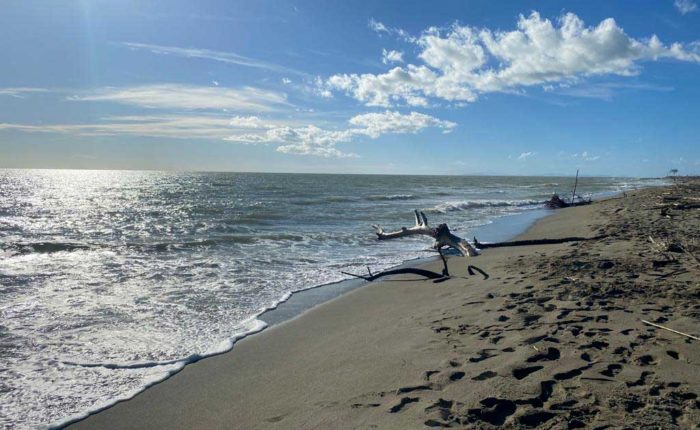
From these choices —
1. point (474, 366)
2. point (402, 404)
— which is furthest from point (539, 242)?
point (402, 404)

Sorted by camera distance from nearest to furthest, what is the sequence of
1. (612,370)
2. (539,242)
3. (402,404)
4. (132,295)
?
(402,404), (612,370), (132,295), (539,242)

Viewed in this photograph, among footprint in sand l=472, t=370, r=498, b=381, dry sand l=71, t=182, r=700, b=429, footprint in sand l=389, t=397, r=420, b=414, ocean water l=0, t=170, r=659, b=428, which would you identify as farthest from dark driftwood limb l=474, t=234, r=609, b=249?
footprint in sand l=389, t=397, r=420, b=414

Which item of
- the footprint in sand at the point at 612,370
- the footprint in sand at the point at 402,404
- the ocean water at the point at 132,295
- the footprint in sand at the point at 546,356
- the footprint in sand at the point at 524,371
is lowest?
the ocean water at the point at 132,295

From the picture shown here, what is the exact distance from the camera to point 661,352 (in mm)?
3676

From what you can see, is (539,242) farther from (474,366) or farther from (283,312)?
(474,366)

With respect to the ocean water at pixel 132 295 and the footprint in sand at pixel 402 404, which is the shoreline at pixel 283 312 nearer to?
the ocean water at pixel 132 295

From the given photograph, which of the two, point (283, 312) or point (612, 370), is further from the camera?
point (283, 312)

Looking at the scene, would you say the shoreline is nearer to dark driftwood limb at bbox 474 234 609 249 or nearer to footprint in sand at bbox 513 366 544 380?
dark driftwood limb at bbox 474 234 609 249

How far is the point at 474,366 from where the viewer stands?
3752 millimetres

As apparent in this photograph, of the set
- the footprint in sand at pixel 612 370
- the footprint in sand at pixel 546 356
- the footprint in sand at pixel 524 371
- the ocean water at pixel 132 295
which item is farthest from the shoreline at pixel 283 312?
the footprint in sand at pixel 612 370

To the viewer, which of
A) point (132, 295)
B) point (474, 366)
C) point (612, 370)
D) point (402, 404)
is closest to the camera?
point (402, 404)

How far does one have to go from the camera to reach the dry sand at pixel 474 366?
9.81ft

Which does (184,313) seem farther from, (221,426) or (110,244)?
(110,244)

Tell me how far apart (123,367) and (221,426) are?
2.07 meters
